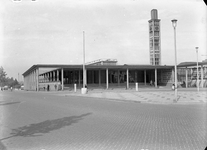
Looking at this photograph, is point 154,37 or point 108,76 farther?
point 154,37

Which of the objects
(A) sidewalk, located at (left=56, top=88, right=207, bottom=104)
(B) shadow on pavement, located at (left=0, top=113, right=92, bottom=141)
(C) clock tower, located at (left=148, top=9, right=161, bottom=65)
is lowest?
(B) shadow on pavement, located at (left=0, top=113, right=92, bottom=141)

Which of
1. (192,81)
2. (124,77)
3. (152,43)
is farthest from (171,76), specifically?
(152,43)

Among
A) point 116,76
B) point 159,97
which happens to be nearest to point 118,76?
point 116,76

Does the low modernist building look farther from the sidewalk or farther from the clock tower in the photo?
the clock tower

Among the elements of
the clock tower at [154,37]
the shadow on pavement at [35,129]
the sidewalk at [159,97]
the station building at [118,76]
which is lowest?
the shadow on pavement at [35,129]

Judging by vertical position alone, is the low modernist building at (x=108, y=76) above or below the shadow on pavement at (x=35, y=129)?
above

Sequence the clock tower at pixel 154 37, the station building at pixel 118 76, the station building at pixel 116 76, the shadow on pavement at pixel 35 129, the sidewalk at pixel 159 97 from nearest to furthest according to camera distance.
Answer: the shadow on pavement at pixel 35 129 < the sidewalk at pixel 159 97 < the station building at pixel 116 76 < the station building at pixel 118 76 < the clock tower at pixel 154 37

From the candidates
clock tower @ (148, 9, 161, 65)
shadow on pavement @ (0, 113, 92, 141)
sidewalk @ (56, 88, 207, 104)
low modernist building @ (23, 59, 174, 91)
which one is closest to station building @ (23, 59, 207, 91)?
low modernist building @ (23, 59, 174, 91)

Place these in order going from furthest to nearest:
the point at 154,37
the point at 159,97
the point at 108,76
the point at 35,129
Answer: the point at 154,37
the point at 108,76
the point at 159,97
the point at 35,129

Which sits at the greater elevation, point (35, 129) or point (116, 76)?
point (116, 76)

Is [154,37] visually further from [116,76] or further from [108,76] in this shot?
[108,76]

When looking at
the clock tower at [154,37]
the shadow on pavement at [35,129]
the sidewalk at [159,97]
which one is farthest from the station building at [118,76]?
the shadow on pavement at [35,129]

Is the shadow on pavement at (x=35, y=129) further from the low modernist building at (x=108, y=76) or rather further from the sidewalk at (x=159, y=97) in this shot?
the low modernist building at (x=108, y=76)

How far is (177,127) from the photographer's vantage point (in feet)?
29.0
